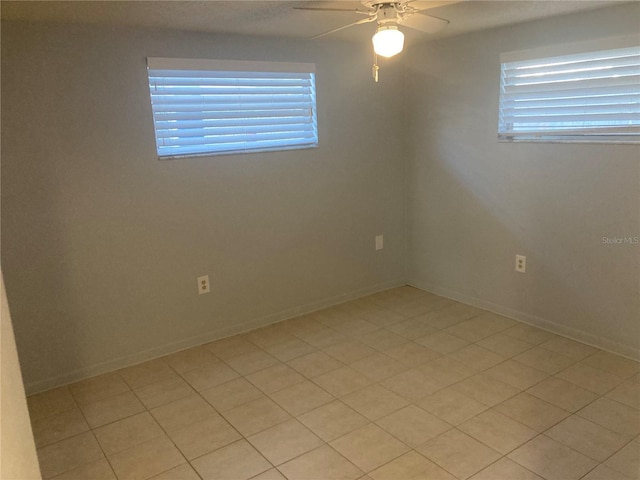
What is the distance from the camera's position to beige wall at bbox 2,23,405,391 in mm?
2658

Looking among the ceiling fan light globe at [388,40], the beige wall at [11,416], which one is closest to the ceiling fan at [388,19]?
the ceiling fan light globe at [388,40]

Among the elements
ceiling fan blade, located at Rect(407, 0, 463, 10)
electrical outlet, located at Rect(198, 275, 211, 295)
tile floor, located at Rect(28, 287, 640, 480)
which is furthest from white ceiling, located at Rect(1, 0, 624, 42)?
tile floor, located at Rect(28, 287, 640, 480)

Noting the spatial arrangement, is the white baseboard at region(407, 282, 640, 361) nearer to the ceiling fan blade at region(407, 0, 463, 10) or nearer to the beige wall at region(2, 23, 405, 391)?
the beige wall at region(2, 23, 405, 391)

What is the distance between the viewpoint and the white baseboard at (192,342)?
289 centimetres

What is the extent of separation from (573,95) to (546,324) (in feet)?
4.84

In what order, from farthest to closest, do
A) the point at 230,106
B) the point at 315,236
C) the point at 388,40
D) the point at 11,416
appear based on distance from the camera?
the point at 315,236 → the point at 230,106 → the point at 388,40 → the point at 11,416

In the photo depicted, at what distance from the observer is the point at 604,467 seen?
2086 mm

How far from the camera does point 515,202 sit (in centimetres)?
340

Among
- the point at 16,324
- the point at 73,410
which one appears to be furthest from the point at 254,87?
the point at 73,410

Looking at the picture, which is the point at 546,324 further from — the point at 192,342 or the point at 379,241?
the point at 192,342

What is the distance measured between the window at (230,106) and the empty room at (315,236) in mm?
16

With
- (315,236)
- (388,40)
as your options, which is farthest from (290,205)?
(388,40)

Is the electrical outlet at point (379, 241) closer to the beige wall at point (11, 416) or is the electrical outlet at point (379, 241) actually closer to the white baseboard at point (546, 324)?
the white baseboard at point (546, 324)

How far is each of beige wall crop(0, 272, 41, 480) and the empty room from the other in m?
1.32
